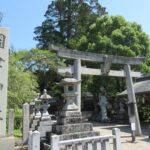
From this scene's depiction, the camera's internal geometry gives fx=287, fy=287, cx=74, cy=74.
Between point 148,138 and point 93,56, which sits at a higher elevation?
point 93,56

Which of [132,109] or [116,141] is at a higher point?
[132,109]

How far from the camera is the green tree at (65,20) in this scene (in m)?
35.1

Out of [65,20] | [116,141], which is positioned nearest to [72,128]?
[116,141]

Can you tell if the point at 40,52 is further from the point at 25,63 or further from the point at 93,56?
the point at 93,56

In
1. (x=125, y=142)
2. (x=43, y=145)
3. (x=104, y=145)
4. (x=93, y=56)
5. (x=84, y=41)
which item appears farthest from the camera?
(x=84, y=41)

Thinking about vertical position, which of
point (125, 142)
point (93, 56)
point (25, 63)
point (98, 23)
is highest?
point (98, 23)

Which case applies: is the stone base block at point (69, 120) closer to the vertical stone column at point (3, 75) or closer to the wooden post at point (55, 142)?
the vertical stone column at point (3, 75)

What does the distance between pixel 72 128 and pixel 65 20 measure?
25979mm

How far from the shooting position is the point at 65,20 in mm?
35812

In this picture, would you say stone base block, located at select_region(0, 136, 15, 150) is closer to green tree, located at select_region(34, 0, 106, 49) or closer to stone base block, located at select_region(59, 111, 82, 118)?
stone base block, located at select_region(59, 111, 82, 118)

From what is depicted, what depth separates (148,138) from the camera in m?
13.9

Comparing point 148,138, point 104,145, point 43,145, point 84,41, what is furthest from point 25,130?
point 84,41

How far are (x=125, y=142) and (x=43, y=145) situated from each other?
3.88 m

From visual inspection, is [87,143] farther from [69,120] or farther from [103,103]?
[103,103]
